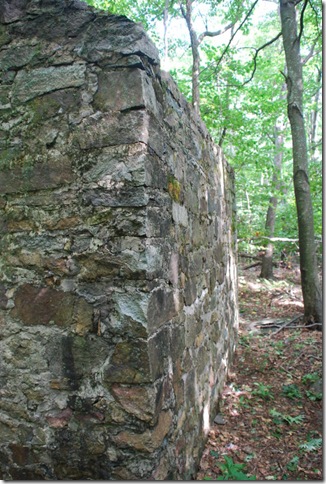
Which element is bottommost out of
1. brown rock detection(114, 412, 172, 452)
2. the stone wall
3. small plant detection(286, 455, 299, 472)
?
small plant detection(286, 455, 299, 472)

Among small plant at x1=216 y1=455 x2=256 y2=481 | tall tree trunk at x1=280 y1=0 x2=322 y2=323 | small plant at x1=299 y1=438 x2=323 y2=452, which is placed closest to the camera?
small plant at x1=216 y1=455 x2=256 y2=481

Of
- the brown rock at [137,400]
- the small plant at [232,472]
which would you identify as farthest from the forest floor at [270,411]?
the brown rock at [137,400]

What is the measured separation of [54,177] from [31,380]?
109cm

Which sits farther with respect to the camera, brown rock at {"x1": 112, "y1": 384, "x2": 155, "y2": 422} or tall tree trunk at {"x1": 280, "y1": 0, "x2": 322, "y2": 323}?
tall tree trunk at {"x1": 280, "y1": 0, "x2": 322, "y2": 323}

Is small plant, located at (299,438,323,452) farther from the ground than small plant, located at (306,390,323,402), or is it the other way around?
small plant, located at (299,438,323,452)

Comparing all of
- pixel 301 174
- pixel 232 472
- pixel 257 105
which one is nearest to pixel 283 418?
pixel 232 472

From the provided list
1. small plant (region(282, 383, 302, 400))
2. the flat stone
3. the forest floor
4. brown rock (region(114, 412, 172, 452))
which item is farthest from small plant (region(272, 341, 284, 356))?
the flat stone

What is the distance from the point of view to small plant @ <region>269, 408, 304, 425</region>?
339cm

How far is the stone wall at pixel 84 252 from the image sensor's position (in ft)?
5.68

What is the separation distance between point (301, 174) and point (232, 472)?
16.1ft

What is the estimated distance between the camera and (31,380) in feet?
6.22

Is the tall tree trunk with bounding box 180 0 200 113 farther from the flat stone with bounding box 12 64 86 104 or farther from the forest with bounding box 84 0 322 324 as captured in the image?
the flat stone with bounding box 12 64 86 104

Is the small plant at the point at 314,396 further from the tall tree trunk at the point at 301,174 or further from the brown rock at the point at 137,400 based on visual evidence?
the brown rock at the point at 137,400

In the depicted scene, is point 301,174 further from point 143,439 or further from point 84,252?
point 143,439
